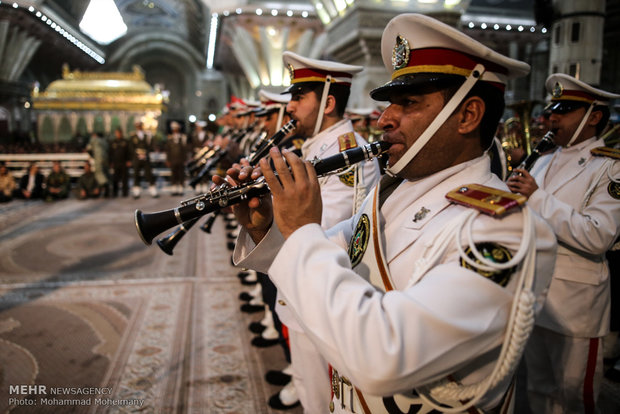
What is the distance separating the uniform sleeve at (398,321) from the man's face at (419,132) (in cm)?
42

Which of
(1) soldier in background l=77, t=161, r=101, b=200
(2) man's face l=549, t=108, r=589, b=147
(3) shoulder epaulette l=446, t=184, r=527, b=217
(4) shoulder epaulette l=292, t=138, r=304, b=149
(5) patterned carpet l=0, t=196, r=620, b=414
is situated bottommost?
(5) patterned carpet l=0, t=196, r=620, b=414

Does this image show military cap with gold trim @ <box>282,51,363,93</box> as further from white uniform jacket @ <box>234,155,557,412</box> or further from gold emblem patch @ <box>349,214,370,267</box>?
white uniform jacket @ <box>234,155,557,412</box>

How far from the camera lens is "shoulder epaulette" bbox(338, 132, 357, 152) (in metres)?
2.56

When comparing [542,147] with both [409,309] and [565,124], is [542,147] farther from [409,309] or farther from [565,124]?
[409,309]

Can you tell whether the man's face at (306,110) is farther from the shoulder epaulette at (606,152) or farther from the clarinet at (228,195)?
the shoulder epaulette at (606,152)

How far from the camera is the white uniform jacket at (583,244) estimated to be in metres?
2.26

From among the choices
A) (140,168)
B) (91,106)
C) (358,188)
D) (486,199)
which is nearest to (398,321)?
(486,199)

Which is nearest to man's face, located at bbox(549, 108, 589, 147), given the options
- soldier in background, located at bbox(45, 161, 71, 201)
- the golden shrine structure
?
soldier in background, located at bbox(45, 161, 71, 201)

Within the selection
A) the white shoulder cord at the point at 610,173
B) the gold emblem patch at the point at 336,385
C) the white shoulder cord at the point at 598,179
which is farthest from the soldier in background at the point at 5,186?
the white shoulder cord at the point at 610,173

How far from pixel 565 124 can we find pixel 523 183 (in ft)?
2.61

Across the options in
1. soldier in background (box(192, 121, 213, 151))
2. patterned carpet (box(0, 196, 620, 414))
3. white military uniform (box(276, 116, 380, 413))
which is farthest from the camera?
soldier in background (box(192, 121, 213, 151))

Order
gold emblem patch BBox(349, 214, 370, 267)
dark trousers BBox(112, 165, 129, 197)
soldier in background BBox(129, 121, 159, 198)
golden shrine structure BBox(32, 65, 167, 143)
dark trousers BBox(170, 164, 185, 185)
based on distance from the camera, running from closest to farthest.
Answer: gold emblem patch BBox(349, 214, 370, 267) → dark trousers BBox(112, 165, 129, 197) → soldier in background BBox(129, 121, 159, 198) → dark trousers BBox(170, 164, 185, 185) → golden shrine structure BBox(32, 65, 167, 143)

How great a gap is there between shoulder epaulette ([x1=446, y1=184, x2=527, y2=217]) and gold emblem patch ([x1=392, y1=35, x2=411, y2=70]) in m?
0.47

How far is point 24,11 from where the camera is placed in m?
20.8
